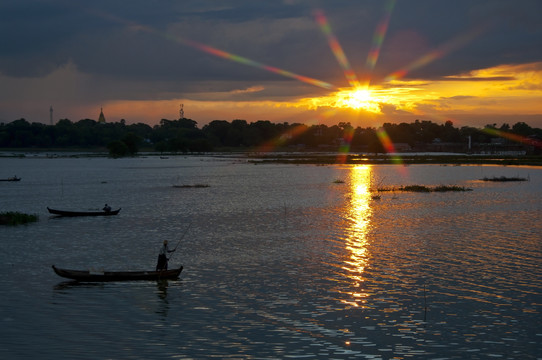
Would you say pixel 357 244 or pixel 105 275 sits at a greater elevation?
pixel 105 275

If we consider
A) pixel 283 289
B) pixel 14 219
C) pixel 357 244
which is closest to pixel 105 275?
pixel 283 289

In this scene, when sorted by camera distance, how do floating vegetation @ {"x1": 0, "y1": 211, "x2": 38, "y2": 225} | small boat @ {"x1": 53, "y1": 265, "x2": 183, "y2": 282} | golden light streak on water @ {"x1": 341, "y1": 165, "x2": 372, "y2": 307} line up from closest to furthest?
1. golden light streak on water @ {"x1": 341, "y1": 165, "x2": 372, "y2": 307}
2. small boat @ {"x1": 53, "y1": 265, "x2": 183, "y2": 282}
3. floating vegetation @ {"x1": 0, "y1": 211, "x2": 38, "y2": 225}

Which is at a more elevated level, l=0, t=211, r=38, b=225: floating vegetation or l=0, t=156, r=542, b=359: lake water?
l=0, t=211, r=38, b=225: floating vegetation

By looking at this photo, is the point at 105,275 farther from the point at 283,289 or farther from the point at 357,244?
the point at 357,244

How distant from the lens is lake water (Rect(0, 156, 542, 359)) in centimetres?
2245

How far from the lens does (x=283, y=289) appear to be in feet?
101

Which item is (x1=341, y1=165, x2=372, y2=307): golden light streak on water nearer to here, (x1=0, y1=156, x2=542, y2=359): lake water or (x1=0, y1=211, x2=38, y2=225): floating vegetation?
(x1=0, y1=156, x2=542, y2=359): lake water

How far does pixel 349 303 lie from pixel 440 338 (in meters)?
5.79

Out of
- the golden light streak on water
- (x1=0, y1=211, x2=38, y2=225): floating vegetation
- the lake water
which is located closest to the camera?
the lake water

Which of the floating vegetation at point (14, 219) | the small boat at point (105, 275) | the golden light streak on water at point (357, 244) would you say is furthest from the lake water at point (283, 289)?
the floating vegetation at point (14, 219)

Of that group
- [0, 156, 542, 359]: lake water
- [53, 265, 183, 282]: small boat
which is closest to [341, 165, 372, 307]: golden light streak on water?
[0, 156, 542, 359]: lake water

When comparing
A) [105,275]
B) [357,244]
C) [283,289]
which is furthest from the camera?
[357,244]

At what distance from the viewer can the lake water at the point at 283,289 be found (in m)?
22.5

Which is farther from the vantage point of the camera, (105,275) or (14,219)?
(14,219)
